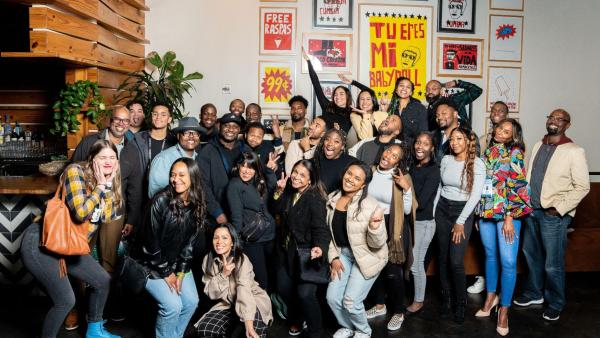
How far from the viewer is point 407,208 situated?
4.26m

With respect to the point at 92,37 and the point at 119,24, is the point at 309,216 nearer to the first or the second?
the point at 92,37

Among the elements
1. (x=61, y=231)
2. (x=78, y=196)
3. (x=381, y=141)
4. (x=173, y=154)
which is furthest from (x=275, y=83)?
(x=61, y=231)

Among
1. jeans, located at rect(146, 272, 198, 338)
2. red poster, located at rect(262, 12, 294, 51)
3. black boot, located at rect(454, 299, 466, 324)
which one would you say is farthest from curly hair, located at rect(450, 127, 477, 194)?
red poster, located at rect(262, 12, 294, 51)

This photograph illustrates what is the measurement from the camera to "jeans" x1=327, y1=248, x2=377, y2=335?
3.86 metres

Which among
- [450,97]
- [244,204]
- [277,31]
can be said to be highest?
[277,31]

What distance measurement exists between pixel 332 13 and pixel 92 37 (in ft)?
10.6

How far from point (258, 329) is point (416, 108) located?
2.86 m

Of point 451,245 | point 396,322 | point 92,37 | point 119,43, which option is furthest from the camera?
point 119,43

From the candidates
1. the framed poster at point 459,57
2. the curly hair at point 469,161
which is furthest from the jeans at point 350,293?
the framed poster at point 459,57

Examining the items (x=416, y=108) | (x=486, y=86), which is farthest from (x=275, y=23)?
(x=486, y=86)

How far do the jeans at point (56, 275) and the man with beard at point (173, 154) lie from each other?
0.74 metres

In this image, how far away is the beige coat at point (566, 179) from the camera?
180 inches

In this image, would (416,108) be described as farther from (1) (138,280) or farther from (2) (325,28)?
(1) (138,280)

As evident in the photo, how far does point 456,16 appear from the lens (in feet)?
24.2
